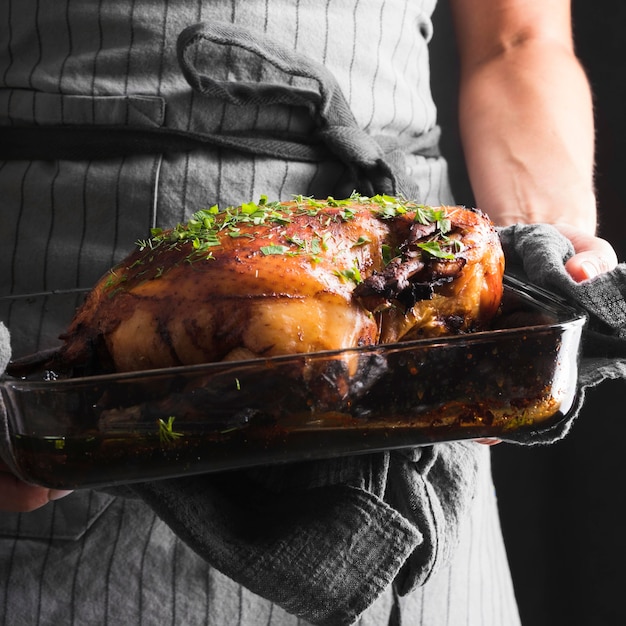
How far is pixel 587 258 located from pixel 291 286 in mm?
310

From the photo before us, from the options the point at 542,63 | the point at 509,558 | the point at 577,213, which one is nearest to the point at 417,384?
the point at 577,213

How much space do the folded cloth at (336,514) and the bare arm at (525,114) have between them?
16.0 inches

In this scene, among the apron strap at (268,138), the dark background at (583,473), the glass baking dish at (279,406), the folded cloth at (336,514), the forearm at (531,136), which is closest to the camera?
the glass baking dish at (279,406)

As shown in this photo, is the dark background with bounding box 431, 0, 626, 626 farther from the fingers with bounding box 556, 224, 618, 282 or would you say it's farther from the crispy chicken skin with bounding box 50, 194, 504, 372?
the crispy chicken skin with bounding box 50, 194, 504, 372

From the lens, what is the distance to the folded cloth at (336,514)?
25.2 inches

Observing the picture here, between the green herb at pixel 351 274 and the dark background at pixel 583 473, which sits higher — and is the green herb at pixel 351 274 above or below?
above

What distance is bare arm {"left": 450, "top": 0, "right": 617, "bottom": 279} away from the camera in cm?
110

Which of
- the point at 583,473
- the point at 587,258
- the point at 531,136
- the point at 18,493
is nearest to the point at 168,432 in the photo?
the point at 18,493

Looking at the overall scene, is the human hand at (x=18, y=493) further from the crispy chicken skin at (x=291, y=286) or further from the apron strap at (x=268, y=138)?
the apron strap at (x=268, y=138)

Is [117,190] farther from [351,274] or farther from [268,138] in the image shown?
[351,274]

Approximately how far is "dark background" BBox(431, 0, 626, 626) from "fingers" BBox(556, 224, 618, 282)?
0.91m

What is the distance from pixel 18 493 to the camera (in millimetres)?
706

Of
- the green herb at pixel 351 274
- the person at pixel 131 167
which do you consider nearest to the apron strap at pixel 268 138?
the person at pixel 131 167

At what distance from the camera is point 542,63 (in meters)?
1.21
